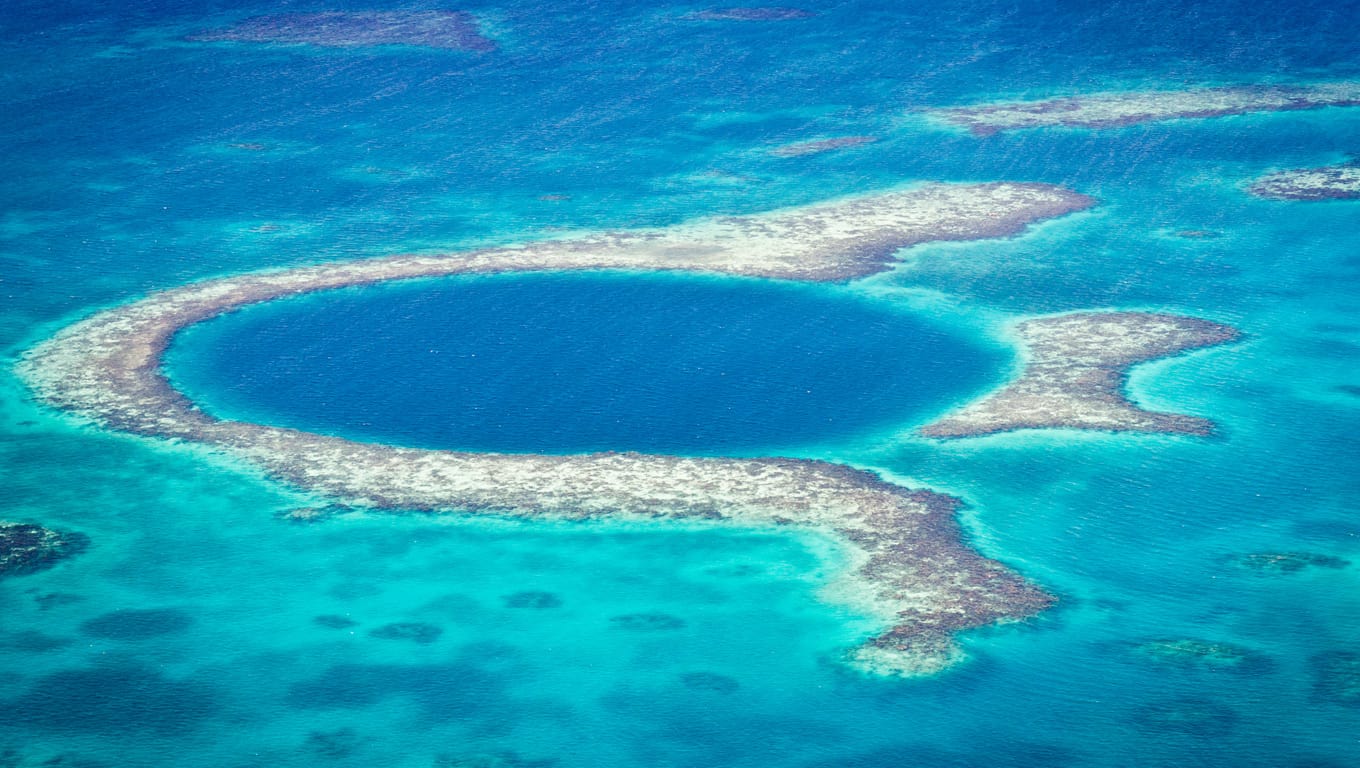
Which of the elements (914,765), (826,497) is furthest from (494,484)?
(914,765)

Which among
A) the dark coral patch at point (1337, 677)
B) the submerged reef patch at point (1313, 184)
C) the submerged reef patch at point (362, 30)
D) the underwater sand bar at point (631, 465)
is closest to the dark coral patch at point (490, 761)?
the underwater sand bar at point (631, 465)

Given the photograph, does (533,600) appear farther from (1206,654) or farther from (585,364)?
(1206,654)

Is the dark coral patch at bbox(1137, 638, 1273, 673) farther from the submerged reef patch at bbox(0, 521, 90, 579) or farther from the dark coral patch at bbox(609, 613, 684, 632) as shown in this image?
the submerged reef patch at bbox(0, 521, 90, 579)

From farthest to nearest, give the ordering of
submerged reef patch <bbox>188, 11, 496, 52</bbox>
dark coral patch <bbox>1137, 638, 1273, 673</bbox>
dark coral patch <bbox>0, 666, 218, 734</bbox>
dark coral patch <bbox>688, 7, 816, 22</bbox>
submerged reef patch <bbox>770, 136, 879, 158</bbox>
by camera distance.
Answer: dark coral patch <bbox>688, 7, 816, 22</bbox> < submerged reef patch <bbox>188, 11, 496, 52</bbox> < submerged reef patch <bbox>770, 136, 879, 158</bbox> < dark coral patch <bbox>1137, 638, 1273, 673</bbox> < dark coral patch <bbox>0, 666, 218, 734</bbox>

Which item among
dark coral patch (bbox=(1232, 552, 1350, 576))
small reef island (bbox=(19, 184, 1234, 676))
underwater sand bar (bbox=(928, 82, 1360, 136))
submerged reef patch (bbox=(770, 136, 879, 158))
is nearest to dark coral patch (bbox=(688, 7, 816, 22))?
underwater sand bar (bbox=(928, 82, 1360, 136))

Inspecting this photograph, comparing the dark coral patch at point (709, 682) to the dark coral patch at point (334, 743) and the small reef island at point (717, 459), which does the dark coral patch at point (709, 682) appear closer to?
the small reef island at point (717, 459)

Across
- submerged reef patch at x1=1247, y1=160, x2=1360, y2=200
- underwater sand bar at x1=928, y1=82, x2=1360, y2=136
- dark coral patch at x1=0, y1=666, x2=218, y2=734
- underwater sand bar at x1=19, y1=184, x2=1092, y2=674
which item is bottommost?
dark coral patch at x1=0, y1=666, x2=218, y2=734
